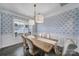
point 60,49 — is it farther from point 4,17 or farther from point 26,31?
point 4,17

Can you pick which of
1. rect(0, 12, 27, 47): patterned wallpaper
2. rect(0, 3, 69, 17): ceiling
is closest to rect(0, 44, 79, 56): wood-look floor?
rect(0, 12, 27, 47): patterned wallpaper

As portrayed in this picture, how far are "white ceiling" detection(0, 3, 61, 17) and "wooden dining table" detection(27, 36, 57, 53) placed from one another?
454 mm

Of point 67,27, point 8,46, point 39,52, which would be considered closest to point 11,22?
point 8,46

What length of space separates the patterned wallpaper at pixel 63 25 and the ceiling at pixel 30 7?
0.49 feet

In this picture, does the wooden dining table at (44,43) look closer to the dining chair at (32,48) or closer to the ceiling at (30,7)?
the dining chair at (32,48)

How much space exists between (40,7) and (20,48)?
85cm

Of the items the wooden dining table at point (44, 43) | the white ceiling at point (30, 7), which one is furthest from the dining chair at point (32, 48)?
the white ceiling at point (30, 7)

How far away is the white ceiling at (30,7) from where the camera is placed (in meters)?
1.77

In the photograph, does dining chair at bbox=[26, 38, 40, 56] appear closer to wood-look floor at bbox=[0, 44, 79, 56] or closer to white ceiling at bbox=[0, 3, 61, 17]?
wood-look floor at bbox=[0, 44, 79, 56]

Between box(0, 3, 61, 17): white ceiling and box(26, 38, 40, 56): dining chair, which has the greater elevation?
box(0, 3, 61, 17): white ceiling

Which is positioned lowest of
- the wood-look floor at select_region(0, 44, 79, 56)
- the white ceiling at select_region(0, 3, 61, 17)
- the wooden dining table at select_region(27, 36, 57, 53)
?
the wood-look floor at select_region(0, 44, 79, 56)

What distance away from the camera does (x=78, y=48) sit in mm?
1753

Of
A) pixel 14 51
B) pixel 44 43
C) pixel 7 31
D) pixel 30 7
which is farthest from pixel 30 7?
pixel 14 51

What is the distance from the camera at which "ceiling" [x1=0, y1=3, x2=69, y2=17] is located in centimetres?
177
